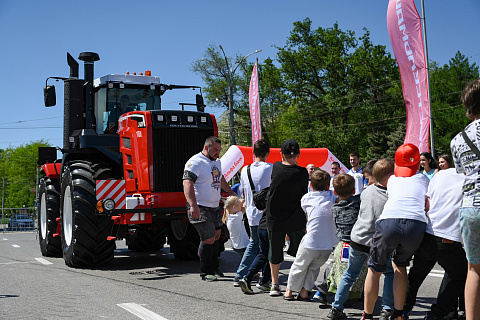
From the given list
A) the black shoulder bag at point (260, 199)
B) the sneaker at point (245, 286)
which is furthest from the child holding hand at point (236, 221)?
the sneaker at point (245, 286)

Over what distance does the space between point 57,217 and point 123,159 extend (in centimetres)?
239

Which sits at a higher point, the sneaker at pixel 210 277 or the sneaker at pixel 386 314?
the sneaker at pixel 386 314

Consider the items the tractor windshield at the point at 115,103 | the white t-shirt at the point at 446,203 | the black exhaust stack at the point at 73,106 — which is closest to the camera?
the white t-shirt at the point at 446,203

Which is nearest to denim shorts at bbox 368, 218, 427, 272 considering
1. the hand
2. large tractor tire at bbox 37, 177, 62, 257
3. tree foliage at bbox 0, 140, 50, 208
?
the hand

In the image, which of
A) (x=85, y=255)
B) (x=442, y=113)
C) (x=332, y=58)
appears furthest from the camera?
(x=442, y=113)

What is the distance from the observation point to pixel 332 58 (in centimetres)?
4188

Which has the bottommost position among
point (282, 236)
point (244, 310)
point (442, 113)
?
point (244, 310)

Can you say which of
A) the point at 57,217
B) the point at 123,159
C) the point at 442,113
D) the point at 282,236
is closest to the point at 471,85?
the point at 282,236

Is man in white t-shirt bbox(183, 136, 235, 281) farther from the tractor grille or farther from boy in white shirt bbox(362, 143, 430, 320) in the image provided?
boy in white shirt bbox(362, 143, 430, 320)

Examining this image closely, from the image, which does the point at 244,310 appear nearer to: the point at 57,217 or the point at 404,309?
the point at 404,309

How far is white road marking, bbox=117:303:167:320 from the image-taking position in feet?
Result: 17.0

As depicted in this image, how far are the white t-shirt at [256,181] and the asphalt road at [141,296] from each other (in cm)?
93

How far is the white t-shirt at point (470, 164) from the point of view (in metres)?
3.62

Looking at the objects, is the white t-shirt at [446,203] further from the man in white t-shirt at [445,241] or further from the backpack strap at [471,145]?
the backpack strap at [471,145]
